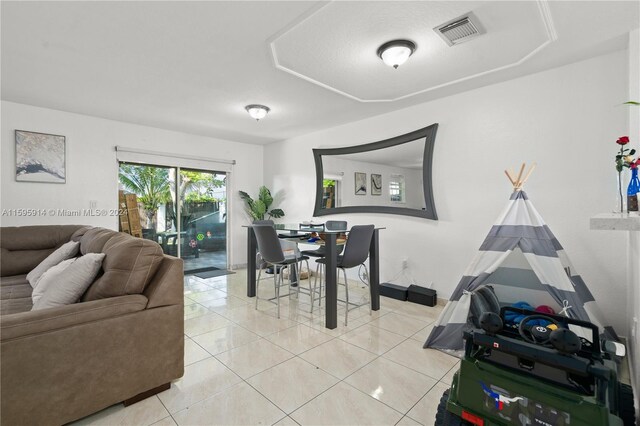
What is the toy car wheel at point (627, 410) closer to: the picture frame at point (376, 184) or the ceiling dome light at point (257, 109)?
the picture frame at point (376, 184)

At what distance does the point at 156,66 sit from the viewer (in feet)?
8.94

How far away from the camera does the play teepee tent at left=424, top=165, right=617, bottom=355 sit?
209 centimetres

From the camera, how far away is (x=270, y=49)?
2420 millimetres

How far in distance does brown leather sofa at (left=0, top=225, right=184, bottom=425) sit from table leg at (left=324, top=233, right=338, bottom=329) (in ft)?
4.54

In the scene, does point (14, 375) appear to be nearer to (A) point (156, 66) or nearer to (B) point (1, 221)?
(A) point (156, 66)

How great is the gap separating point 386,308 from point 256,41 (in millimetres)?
3033

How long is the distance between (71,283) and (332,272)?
2.01 metres

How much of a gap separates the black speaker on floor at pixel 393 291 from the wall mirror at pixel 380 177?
974mm

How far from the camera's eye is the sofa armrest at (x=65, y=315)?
142 cm

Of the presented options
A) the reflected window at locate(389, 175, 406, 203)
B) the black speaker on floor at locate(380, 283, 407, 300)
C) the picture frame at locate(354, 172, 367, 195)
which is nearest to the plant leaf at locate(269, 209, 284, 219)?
the picture frame at locate(354, 172, 367, 195)

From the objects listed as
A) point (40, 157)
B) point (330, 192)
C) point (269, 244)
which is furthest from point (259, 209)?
point (40, 157)

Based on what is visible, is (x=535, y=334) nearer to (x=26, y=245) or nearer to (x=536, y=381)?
(x=536, y=381)

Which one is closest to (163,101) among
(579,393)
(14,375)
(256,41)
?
(256,41)

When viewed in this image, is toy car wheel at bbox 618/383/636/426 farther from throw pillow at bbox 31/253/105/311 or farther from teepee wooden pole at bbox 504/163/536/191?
throw pillow at bbox 31/253/105/311
